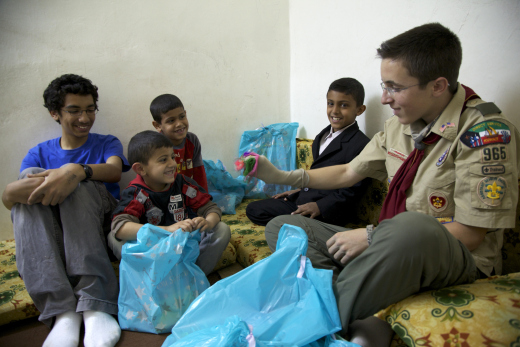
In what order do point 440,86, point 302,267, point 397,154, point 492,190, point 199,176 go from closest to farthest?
point 492,190, point 440,86, point 302,267, point 397,154, point 199,176

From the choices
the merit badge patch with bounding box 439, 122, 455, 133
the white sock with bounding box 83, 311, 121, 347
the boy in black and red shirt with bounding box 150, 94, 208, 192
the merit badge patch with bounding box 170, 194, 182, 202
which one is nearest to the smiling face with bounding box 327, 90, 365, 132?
the merit badge patch with bounding box 439, 122, 455, 133

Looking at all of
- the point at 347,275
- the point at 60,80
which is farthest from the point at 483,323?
the point at 60,80

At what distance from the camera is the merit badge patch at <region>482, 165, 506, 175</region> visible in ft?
3.21

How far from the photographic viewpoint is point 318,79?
98.3 inches

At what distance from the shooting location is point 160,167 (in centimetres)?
156

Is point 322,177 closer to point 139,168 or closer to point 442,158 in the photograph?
point 442,158

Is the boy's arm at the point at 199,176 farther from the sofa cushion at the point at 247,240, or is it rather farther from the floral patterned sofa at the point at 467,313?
the floral patterned sofa at the point at 467,313

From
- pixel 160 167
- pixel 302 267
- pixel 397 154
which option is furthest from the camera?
pixel 160 167

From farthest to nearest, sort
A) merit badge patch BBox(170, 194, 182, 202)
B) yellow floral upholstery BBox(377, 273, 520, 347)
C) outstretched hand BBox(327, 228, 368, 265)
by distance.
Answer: merit badge patch BBox(170, 194, 182, 202) → outstretched hand BBox(327, 228, 368, 265) → yellow floral upholstery BBox(377, 273, 520, 347)

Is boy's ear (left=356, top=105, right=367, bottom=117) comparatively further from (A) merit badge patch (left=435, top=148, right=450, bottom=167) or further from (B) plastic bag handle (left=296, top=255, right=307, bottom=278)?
(B) plastic bag handle (left=296, top=255, right=307, bottom=278)

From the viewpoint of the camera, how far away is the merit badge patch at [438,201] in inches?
44.6

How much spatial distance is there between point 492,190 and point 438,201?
7.4 inches

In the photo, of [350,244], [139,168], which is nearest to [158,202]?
[139,168]

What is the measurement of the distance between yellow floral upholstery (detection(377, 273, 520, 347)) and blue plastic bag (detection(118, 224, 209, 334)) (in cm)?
82
